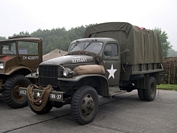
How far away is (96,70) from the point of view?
5582mm

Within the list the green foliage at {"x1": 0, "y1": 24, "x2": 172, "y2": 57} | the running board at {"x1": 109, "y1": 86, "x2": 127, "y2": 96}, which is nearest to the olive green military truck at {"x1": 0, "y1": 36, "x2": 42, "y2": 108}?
the running board at {"x1": 109, "y1": 86, "x2": 127, "y2": 96}

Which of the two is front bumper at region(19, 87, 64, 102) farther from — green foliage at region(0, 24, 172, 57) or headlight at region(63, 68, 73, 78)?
green foliage at region(0, 24, 172, 57)

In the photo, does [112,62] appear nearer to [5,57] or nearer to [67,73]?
[67,73]

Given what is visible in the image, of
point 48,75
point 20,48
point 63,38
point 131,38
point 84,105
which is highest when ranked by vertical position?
point 63,38

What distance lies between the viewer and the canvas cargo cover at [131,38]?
7238 mm

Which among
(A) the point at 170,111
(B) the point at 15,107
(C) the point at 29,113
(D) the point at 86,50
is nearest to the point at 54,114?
(C) the point at 29,113

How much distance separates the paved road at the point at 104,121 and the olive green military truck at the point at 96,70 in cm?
31

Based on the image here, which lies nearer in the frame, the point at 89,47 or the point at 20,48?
the point at 89,47

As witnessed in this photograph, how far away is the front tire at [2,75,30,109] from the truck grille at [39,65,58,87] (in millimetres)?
1628

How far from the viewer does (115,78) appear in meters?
6.77

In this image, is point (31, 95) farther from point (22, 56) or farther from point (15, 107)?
point (22, 56)

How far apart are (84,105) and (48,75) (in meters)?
1.17

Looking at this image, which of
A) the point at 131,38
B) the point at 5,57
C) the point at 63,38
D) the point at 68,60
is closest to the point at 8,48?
the point at 5,57

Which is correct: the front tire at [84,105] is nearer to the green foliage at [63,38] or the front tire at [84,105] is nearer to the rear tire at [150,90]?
the rear tire at [150,90]
